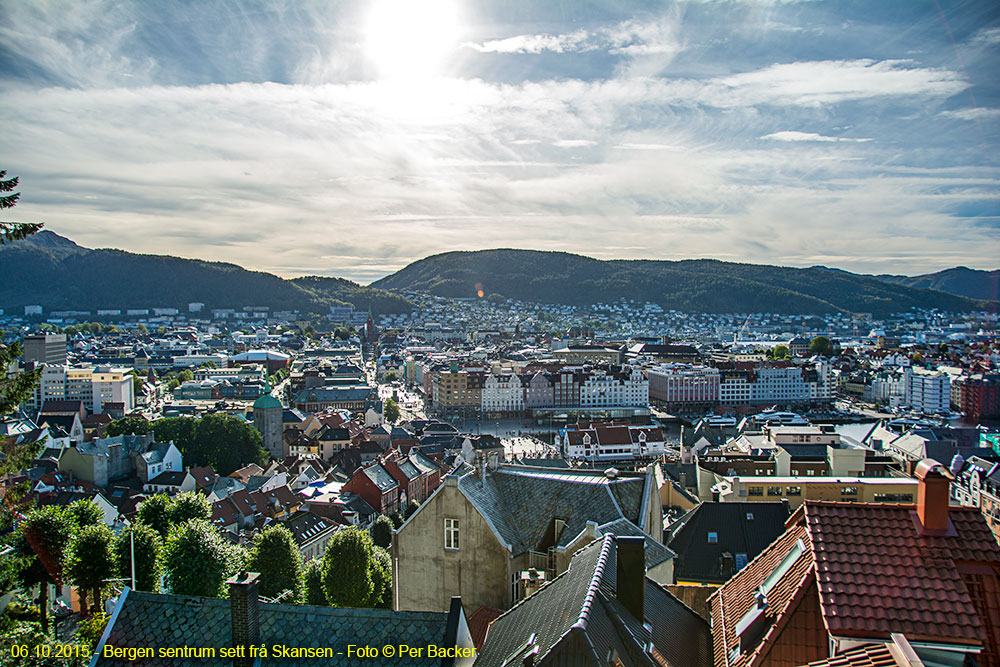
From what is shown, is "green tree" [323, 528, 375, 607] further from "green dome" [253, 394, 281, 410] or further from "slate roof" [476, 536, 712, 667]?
"green dome" [253, 394, 281, 410]

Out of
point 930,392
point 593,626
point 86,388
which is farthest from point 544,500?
point 930,392

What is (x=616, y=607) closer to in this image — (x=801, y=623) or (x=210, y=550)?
(x=801, y=623)

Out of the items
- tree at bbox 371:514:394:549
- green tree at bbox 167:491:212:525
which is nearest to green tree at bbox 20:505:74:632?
green tree at bbox 167:491:212:525

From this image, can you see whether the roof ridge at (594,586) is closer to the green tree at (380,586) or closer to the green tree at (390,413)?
the green tree at (380,586)

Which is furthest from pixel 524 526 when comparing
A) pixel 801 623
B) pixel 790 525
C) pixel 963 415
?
pixel 963 415

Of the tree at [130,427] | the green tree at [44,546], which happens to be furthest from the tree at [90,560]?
the tree at [130,427]

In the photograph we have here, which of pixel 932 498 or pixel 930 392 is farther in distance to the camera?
pixel 930 392

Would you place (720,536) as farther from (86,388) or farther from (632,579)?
(86,388)
